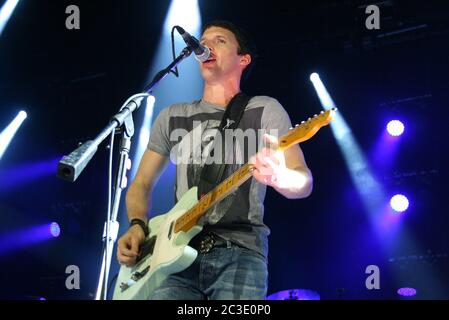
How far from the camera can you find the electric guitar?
2434 mm

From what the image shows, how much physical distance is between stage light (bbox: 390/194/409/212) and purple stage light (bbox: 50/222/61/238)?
4455 mm

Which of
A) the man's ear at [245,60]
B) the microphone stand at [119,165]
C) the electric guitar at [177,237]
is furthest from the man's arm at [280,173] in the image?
the man's ear at [245,60]

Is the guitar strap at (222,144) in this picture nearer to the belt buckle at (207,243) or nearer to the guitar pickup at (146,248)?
the belt buckle at (207,243)

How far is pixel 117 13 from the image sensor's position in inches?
258

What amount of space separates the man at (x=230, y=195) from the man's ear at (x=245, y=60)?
0.16 feet

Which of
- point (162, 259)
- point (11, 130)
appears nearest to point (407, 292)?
point (162, 259)

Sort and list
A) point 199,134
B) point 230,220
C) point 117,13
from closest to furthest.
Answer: point 230,220 < point 199,134 < point 117,13

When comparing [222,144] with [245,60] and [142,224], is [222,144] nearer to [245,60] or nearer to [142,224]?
[142,224]

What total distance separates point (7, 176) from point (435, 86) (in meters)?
5.53

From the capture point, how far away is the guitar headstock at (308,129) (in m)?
2.33

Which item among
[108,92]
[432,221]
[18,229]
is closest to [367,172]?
[432,221]

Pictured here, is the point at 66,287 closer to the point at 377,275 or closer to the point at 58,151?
the point at 58,151

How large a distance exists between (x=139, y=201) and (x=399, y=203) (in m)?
4.49

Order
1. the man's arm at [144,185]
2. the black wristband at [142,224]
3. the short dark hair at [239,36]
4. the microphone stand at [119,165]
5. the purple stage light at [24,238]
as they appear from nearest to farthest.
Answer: the microphone stand at [119,165], the black wristband at [142,224], the man's arm at [144,185], the short dark hair at [239,36], the purple stage light at [24,238]
